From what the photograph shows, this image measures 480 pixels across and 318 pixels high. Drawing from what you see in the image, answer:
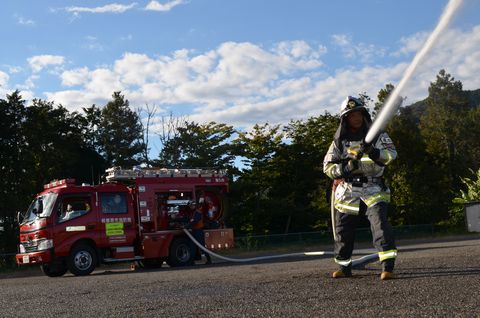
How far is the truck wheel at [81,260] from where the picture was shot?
51.1ft

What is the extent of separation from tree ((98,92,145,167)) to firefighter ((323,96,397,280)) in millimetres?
44626

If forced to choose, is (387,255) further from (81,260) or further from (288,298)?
(81,260)

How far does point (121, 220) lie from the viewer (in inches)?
667

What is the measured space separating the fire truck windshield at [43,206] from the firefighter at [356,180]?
10161 millimetres

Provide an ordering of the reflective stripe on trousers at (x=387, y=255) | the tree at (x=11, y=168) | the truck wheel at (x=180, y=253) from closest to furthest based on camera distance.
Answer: the reflective stripe on trousers at (x=387, y=255), the truck wheel at (x=180, y=253), the tree at (x=11, y=168)

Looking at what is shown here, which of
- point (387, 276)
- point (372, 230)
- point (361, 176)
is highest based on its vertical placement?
point (361, 176)

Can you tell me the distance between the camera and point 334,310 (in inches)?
193

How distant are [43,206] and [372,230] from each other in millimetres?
11132

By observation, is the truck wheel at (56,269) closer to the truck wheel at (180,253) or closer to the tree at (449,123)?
the truck wheel at (180,253)

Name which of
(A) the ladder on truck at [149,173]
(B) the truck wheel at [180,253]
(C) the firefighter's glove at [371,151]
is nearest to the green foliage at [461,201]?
(A) the ladder on truck at [149,173]

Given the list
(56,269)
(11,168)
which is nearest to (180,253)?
(56,269)

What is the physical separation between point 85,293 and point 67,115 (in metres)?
30.5

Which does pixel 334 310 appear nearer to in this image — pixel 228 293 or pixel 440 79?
pixel 228 293

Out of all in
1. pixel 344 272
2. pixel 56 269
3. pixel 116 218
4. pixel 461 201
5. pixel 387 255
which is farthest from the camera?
pixel 461 201
